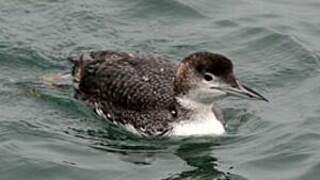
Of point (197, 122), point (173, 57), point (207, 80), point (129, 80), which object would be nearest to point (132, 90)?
point (129, 80)

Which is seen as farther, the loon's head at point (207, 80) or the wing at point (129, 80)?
the wing at point (129, 80)

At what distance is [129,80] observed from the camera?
1297 cm

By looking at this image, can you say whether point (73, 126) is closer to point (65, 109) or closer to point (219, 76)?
point (65, 109)

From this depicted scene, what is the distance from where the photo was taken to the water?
463 inches

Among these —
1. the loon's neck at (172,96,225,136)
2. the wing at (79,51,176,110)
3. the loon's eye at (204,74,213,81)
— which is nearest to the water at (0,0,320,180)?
the loon's neck at (172,96,225,136)

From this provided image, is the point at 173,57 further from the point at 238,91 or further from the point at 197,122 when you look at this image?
the point at 238,91

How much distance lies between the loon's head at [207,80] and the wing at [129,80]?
0.32 metres

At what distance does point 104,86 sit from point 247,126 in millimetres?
1599

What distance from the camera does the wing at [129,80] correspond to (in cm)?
1280

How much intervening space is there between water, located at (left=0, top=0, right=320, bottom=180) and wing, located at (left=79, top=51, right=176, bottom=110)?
0.99ft

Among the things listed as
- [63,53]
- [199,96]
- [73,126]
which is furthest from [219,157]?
[63,53]

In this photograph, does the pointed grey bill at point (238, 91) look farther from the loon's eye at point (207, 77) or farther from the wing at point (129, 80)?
the wing at point (129, 80)

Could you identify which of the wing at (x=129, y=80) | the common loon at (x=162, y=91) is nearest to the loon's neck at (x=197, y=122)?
the common loon at (x=162, y=91)

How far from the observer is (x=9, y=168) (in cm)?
1155
